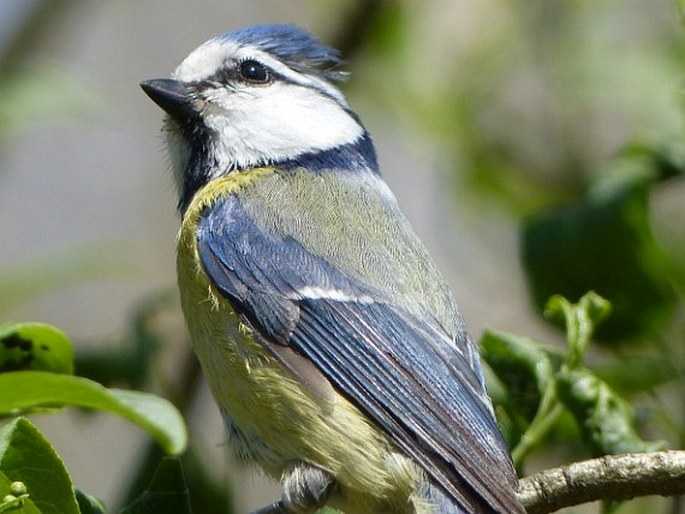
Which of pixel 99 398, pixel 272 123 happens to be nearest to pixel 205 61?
pixel 272 123

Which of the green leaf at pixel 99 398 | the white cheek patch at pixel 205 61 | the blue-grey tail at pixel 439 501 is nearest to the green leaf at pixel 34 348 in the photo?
the green leaf at pixel 99 398

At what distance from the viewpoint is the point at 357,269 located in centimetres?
288

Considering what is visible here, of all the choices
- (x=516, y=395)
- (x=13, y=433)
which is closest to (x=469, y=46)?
(x=516, y=395)

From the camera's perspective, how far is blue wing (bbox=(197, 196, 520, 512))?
251 centimetres

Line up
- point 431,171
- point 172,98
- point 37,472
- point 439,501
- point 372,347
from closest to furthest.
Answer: point 37,472 < point 439,501 < point 372,347 < point 172,98 < point 431,171

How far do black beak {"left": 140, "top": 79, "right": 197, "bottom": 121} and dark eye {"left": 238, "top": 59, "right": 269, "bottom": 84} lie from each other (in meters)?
0.17

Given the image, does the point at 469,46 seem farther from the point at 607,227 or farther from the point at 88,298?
the point at 88,298

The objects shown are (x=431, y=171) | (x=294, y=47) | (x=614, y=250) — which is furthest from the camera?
(x=431, y=171)

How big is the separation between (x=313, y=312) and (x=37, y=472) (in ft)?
3.30

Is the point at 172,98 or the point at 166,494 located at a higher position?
the point at 172,98

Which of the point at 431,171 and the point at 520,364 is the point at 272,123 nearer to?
the point at 520,364

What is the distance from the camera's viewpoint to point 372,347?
275 centimetres

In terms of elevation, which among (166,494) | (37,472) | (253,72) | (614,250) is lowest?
(166,494)

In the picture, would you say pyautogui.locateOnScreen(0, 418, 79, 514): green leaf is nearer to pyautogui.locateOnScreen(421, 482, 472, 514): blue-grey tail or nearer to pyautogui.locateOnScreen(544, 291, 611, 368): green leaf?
pyautogui.locateOnScreen(421, 482, 472, 514): blue-grey tail
